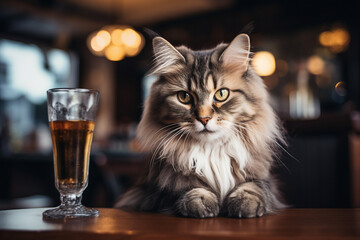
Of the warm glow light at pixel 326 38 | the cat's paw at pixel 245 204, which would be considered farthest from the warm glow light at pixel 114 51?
the cat's paw at pixel 245 204

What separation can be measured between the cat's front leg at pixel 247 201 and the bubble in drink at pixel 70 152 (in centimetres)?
Result: 36

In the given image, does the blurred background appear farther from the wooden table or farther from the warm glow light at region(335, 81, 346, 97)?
the wooden table

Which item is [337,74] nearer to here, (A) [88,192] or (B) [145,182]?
(A) [88,192]

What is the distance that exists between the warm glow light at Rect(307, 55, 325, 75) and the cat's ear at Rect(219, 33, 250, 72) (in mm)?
5561

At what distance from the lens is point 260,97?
1.07m

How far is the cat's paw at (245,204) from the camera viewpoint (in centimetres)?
84

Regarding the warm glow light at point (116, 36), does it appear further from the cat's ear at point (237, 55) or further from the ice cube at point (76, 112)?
the ice cube at point (76, 112)

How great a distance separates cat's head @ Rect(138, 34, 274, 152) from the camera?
3.15ft

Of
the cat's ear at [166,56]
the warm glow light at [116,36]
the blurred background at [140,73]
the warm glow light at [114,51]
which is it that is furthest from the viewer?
the warm glow light at [114,51]

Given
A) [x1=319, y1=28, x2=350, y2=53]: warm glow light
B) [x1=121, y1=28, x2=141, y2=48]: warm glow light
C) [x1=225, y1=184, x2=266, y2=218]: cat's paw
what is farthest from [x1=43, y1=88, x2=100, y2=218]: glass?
[x1=319, y1=28, x2=350, y2=53]: warm glow light

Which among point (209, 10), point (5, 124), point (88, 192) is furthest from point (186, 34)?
point (88, 192)

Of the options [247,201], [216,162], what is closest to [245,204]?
[247,201]

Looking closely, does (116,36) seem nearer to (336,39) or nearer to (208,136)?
(336,39)

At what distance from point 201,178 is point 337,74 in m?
5.66
